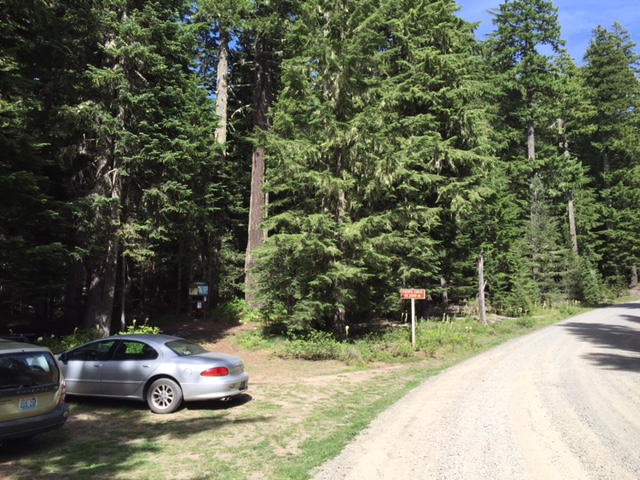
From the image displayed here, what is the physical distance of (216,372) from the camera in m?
7.78

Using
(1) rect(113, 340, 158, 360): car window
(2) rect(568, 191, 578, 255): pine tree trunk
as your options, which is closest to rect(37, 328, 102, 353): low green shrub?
(1) rect(113, 340, 158, 360): car window

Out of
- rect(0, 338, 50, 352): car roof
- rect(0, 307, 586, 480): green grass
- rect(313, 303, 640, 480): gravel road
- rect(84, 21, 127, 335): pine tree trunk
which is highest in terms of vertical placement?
rect(84, 21, 127, 335): pine tree trunk

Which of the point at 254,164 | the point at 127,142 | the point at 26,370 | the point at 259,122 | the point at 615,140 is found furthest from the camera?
the point at 615,140

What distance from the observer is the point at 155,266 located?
67.0 ft

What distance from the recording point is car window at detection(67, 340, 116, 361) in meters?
8.35

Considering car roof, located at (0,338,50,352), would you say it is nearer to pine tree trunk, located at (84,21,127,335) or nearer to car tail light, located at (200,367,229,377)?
car tail light, located at (200,367,229,377)

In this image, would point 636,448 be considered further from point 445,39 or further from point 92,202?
point 445,39

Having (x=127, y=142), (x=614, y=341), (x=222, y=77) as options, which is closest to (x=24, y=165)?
(x=127, y=142)

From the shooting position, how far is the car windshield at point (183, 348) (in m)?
8.16

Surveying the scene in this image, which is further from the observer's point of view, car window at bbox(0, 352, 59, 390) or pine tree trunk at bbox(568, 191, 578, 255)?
pine tree trunk at bbox(568, 191, 578, 255)

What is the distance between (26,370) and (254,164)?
711 inches

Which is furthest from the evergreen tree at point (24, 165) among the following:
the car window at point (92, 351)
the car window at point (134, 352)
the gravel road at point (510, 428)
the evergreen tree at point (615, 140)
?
the evergreen tree at point (615, 140)

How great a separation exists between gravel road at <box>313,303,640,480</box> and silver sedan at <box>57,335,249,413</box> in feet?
9.40

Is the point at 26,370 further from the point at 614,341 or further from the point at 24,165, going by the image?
the point at 614,341
